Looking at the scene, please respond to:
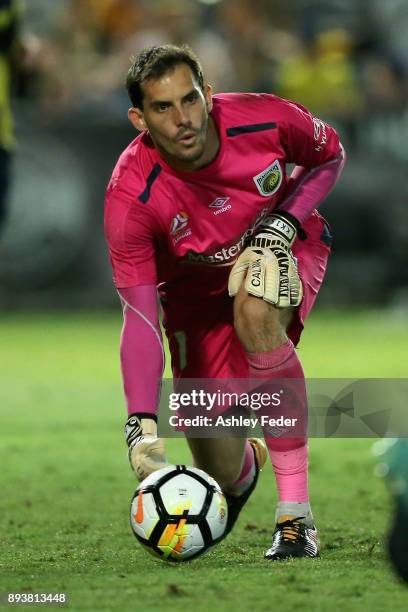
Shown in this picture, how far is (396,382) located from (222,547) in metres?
3.27

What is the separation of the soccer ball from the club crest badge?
111 cm

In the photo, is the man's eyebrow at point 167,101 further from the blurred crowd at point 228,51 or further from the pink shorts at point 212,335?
the blurred crowd at point 228,51

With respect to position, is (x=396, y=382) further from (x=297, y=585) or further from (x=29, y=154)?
(x=29, y=154)

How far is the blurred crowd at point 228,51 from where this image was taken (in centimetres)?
1262

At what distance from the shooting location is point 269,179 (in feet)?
15.7

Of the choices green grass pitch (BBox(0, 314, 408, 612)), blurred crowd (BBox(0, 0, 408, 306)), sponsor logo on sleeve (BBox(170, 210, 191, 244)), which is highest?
blurred crowd (BBox(0, 0, 408, 306))

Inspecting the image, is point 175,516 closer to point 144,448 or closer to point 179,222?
point 144,448

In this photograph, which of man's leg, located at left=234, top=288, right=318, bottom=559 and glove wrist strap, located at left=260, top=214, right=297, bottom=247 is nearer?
man's leg, located at left=234, top=288, right=318, bottom=559

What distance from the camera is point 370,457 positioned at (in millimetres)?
6496

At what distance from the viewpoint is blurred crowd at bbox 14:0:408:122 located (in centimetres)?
1262

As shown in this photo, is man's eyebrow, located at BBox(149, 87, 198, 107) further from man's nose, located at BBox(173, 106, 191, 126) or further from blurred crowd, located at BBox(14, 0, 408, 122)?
blurred crowd, located at BBox(14, 0, 408, 122)

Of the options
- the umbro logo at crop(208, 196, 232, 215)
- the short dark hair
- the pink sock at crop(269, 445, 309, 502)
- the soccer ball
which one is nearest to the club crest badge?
the umbro logo at crop(208, 196, 232, 215)

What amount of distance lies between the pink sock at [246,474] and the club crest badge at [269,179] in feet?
3.67

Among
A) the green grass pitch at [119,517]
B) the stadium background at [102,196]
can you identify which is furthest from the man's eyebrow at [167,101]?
the stadium background at [102,196]
